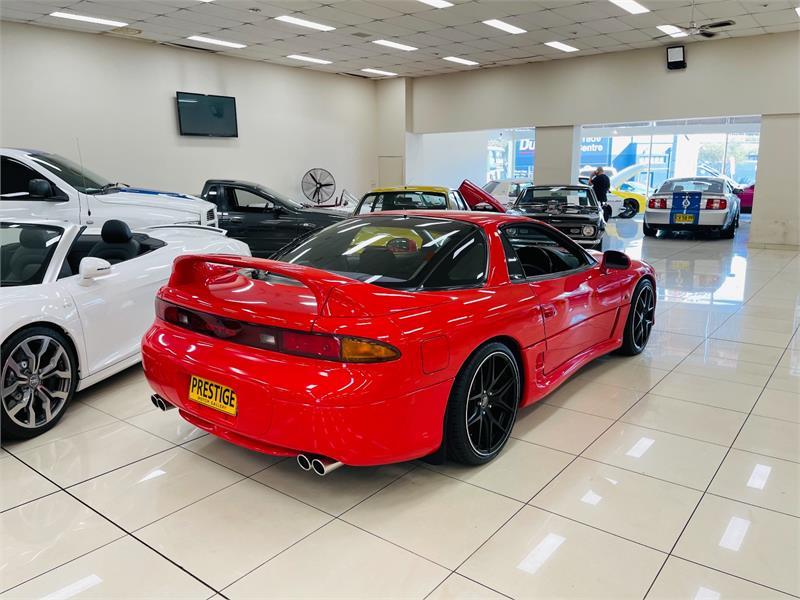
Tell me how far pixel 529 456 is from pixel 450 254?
42.8 inches

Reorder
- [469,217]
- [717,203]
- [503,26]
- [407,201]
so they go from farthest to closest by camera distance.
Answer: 1. [717,203]
2. [503,26]
3. [407,201]
4. [469,217]

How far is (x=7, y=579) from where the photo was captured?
6.57ft

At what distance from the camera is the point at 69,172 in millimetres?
6824

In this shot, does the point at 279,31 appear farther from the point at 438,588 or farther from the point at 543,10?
the point at 438,588

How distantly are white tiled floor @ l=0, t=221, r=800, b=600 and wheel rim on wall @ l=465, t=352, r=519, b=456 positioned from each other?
0.14 meters

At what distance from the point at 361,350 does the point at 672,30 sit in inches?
438

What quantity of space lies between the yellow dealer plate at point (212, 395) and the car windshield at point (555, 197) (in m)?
7.75

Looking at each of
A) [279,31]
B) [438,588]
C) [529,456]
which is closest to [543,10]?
[279,31]

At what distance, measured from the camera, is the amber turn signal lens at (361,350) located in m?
2.19

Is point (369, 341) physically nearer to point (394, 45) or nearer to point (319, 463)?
point (319, 463)

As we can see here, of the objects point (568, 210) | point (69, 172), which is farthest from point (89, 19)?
point (568, 210)

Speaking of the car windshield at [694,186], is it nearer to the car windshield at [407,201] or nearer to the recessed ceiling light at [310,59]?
the car windshield at [407,201]

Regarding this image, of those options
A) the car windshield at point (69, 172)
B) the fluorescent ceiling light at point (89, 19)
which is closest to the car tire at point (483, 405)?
the car windshield at point (69, 172)

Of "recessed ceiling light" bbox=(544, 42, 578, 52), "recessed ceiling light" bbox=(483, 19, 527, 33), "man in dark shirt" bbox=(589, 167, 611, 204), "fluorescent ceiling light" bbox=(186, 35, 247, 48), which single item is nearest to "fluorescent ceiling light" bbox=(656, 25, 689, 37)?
"recessed ceiling light" bbox=(544, 42, 578, 52)
